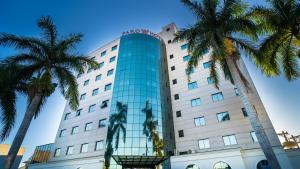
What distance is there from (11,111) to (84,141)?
18179mm

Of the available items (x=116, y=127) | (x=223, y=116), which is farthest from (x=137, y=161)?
(x=223, y=116)

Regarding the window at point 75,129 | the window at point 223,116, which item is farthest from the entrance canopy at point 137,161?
the window at point 75,129

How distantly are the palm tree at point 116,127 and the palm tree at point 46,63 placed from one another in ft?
38.9

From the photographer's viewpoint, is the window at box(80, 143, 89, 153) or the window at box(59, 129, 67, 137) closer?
the window at box(80, 143, 89, 153)

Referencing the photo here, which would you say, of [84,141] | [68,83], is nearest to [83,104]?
[84,141]

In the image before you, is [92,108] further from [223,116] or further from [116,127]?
[223,116]

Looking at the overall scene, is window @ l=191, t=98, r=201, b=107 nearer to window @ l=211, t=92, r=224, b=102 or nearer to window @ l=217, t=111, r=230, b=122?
window @ l=211, t=92, r=224, b=102

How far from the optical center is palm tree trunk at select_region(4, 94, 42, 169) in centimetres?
1189

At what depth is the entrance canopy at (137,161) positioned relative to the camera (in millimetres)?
24156

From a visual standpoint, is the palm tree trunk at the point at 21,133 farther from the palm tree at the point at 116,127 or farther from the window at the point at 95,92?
the window at the point at 95,92

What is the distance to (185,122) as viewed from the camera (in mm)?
29766

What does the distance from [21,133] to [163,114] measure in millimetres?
21632

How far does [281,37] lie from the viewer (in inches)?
592

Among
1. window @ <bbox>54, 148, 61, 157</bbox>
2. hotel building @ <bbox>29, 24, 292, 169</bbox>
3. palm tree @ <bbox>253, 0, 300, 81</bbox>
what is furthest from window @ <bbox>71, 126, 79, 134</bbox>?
palm tree @ <bbox>253, 0, 300, 81</bbox>
